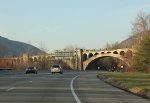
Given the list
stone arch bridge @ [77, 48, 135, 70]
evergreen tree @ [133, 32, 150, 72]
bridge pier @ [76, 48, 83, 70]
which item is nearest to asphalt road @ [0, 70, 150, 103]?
evergreen tree @ [133, 32, 150, 72]

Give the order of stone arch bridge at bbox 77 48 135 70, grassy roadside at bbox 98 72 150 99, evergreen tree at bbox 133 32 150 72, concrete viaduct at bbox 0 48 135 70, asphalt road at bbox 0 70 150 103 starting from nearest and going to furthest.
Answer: asphalt road at bbox 0 70 150 103 < grassy roadside at bbox 98 72 150 99 < evergreen tree at bbox 133 32 150 72 < stone arch bridge at bbox 77 48 135 70 < concrete viaduct at bbox 0 48 135 70

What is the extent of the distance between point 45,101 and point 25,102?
99 cm

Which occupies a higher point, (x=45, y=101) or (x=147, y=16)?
(x=147, y=16)

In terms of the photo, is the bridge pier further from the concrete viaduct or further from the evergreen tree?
the evergreen tree

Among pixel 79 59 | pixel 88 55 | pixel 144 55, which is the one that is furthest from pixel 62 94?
pixel 88 55

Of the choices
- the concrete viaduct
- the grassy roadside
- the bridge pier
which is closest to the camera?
the grassy roadside

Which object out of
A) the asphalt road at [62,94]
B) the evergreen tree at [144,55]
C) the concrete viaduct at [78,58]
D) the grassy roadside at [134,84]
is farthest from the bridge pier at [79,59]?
the asphalt road at [62,94]

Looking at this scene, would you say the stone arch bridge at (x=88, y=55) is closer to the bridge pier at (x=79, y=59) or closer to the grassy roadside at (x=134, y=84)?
the bridge pier at (x=79, y=59)

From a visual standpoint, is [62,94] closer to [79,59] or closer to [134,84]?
[134,84]

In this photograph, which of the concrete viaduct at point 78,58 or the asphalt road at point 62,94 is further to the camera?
the concrete viaduct at point 78,58

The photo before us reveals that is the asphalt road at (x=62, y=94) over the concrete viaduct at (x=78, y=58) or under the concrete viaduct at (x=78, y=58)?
under

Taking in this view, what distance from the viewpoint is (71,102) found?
1836cm

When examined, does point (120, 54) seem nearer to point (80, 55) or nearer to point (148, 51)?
point (80, 55)

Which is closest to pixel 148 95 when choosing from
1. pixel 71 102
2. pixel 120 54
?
pixel 71 102
